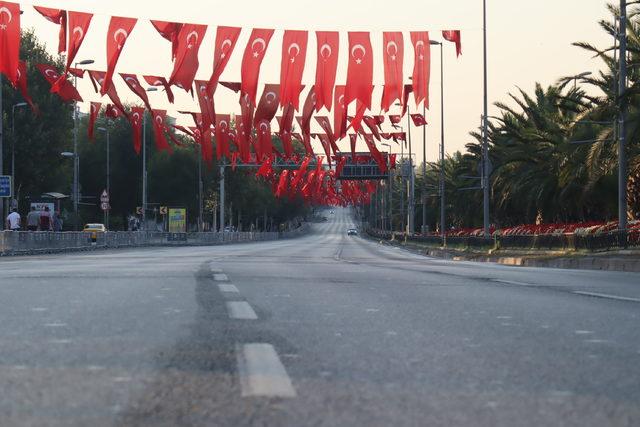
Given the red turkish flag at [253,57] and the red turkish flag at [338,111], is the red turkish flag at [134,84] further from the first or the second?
the red turkish flag at [338,111]

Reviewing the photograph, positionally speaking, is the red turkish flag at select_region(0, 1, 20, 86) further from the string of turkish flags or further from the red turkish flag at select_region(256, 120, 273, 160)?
the red turkish flag at select_region(256, 120, 273, 160)

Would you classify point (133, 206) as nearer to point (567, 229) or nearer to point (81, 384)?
point (567, 229)

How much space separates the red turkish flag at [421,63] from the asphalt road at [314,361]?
84.5 feet

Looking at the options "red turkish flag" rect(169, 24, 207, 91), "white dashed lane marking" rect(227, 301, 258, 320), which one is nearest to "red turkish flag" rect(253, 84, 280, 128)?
"red turkish flag" rect(169, 24, 207, 91)

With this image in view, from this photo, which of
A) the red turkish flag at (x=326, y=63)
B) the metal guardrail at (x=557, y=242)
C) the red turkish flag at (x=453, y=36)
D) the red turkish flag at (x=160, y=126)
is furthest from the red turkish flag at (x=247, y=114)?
the red turkish flag at (x=453, y=36)

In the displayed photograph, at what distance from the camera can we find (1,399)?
4453 mm

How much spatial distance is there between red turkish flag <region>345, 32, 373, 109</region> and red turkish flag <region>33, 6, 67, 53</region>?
29.0ft

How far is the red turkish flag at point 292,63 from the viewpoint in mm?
35375

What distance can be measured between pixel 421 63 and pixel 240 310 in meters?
28.6

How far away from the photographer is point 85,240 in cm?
5484

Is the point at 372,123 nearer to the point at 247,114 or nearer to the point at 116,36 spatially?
the point at 247,114

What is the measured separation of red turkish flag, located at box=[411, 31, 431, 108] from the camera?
35969mm

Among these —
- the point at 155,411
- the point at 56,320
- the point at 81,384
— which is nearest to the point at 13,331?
the point at 56,320

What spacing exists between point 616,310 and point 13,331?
203 inches
